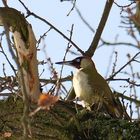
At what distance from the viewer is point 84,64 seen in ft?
17.9

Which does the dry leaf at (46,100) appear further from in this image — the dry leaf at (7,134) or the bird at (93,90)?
the bird at (93,90)

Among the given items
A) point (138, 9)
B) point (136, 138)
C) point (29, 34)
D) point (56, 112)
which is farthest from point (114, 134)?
point (138, 9)

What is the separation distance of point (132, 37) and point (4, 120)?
79.0 inches

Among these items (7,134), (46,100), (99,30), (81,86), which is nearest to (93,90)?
(81,86)

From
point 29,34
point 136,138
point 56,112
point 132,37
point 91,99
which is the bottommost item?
point 136,138

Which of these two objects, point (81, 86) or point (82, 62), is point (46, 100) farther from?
point (82, 62)

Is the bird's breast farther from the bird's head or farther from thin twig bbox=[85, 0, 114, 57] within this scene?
thin twig bbox=[85, 0, 114, 57]

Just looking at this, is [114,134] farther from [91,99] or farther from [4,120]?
[91,99]

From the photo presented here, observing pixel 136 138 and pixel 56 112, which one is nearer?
pixel 136 138

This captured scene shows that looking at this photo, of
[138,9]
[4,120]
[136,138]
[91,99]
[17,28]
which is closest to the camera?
[136,138]

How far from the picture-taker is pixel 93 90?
4750 millimetres

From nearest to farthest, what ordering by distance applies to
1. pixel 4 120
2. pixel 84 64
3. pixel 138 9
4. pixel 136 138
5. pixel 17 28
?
pixel 136 138 → pixel 4 120 → pixel 17 28 → pixel 138 9 → pixel 84 64

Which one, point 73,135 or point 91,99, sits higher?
point 91,99

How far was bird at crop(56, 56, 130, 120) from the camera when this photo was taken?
4277mm
